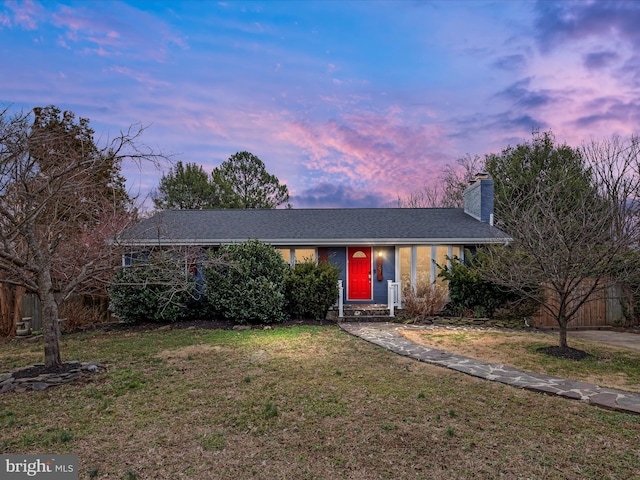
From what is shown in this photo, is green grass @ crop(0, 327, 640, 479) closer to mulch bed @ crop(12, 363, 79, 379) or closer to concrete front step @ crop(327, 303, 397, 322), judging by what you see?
mulch bed @ crop(12, 363, 79, 379)

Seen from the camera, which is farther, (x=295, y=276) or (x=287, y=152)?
(x=287, y=152)

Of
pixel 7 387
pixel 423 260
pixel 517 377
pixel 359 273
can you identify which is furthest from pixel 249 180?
pixel 517 377

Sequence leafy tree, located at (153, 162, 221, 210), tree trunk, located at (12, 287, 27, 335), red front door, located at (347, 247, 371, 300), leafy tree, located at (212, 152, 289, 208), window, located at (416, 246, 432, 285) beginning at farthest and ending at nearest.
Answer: leafy tree, located at (212, 152, 289, 208) → leafy tree, located at (153, 162, 221, 210) → red front door, located at (347, 247, 371, 300) → window, located at (416, 246, 432, 285) → tree trunk, located at (12, 287, 27, 335)

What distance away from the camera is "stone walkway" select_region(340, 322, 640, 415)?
13.8ft

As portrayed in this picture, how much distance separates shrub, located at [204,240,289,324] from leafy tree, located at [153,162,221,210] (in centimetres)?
1486

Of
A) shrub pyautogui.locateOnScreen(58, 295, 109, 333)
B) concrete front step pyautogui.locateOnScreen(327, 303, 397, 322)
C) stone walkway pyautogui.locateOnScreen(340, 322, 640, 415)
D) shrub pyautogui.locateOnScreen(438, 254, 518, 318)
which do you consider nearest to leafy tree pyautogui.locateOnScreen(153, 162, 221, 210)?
shrub pyautogui.locateOnScreen(58, 295, 109, 333)

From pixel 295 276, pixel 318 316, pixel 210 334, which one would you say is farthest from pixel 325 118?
pixel 210 334

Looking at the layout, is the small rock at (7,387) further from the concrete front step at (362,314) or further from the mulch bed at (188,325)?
the concrete front step at (362,314)

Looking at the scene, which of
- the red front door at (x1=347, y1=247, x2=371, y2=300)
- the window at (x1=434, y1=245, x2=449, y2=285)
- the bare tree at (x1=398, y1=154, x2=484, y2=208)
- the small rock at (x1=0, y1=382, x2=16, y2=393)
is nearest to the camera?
the small rock at (x1=0, y1=382, x2=16, y2=393)

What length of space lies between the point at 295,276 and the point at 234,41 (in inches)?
297

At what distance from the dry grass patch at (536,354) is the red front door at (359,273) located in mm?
3480

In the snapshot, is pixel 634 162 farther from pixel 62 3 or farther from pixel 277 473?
pixel 62 3

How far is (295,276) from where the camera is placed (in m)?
10.1

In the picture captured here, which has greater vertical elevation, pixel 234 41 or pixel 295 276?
pixel 234 41
